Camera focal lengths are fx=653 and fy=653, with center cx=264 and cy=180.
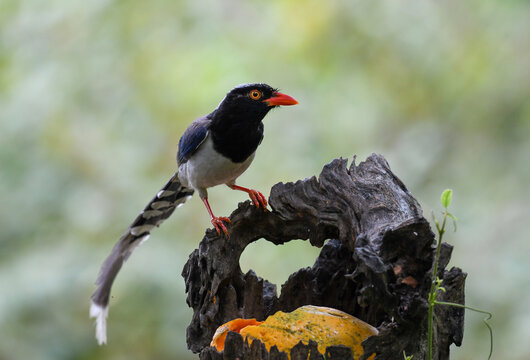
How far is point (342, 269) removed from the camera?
3.14 meters

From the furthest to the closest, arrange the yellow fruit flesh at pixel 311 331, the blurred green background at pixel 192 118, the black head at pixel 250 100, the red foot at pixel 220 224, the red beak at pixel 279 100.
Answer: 1. the blurred green background at pixel 192 118
2. the black head at pixel 250 100
3. the red beak at pixel 279 100
4. the red foot at pixel 220 224
5. the yellow fruit flesh at pixel 311 331

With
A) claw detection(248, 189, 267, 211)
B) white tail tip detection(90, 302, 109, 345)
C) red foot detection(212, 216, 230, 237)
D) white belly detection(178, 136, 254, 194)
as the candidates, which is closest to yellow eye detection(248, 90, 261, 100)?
white belly detection(178, 136, 254, 194)

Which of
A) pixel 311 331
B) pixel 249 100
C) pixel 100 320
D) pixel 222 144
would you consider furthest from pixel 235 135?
pixel 311 331

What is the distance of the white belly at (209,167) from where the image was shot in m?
4.10

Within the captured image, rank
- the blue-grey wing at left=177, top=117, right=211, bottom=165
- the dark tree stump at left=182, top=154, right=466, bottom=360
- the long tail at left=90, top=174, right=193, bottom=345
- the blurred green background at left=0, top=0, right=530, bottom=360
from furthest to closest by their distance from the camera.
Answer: the blurred green background at left=0, top=0, right=530, bottom=360 → the long tail at left=90, top=174, right=193, bottom=345 → the blue-grey wing at left=177, top=117, right=211, bottom=165 → the dark tree stump at left=182, top=154, right=466, bottom=360

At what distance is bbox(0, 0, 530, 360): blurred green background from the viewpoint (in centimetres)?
536

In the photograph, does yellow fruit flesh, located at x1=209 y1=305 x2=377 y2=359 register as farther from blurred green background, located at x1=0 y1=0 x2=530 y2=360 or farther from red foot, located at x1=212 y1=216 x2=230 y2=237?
blurred green background, located at x1=0 y1=0 x2=530 y2=360

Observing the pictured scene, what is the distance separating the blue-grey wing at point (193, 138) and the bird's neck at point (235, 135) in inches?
2.7

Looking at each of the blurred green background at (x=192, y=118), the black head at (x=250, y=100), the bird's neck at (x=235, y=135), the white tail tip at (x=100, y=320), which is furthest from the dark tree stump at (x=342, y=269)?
the blurred green background at (x=192, y=118)

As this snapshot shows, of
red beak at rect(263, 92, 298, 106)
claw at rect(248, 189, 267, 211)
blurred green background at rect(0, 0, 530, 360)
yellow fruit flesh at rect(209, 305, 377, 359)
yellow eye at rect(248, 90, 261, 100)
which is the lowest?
yellow fruit flesh at rect(209, 305, 377, 359)

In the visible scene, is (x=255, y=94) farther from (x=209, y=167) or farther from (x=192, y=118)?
(x=192, y=118)

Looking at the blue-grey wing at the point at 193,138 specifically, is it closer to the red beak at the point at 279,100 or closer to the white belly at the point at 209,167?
the white belly at the point at 209,167

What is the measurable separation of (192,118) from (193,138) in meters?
2.08

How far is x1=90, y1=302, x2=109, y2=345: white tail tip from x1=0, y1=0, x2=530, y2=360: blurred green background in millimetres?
853
